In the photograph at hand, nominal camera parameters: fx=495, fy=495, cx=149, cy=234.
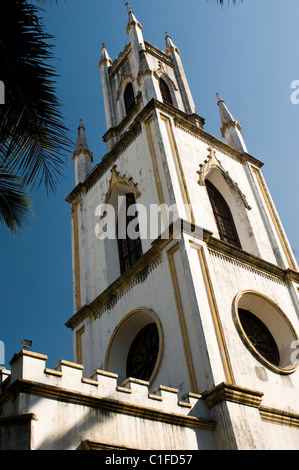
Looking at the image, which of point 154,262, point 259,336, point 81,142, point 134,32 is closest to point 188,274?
point 154,262

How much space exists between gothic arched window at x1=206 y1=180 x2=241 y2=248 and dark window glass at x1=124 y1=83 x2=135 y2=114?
245 inches

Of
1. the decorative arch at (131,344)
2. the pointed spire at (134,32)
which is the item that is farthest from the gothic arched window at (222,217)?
the pointed spire at (134,32)

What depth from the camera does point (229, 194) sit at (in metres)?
16.6

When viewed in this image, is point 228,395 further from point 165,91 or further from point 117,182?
point 165,91

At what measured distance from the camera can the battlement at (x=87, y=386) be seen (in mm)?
7713

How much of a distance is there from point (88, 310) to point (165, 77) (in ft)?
38.8

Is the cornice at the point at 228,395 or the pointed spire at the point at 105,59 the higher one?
the pointed spire at the point at 105,59

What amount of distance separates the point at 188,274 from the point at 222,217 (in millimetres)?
4790

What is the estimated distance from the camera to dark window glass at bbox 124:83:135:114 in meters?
20.9

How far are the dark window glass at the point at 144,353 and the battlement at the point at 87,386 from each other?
3.08 metres

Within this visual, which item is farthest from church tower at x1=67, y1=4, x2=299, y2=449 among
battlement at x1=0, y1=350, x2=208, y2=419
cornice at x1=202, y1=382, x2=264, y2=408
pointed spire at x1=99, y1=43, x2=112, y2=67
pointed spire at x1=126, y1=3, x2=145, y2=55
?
pointed spire at x1=99, y1=43, x2=112, y2=67

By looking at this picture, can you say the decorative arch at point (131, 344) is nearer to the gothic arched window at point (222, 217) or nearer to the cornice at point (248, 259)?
the cornice at point (248, 259)

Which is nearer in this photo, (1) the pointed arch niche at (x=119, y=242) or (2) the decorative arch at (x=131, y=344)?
(2) the decorative arch at (x=131, y=344)

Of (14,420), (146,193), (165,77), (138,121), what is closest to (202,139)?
(138,121)
